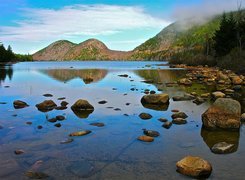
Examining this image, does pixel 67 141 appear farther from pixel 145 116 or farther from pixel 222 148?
pixel 222 148

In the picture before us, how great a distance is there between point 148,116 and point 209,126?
3964 mm

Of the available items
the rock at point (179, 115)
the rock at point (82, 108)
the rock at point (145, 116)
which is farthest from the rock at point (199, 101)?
the rock at point (82, 108)

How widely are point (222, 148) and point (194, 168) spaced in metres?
3.21

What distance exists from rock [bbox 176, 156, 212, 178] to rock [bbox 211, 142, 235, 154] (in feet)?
8.02

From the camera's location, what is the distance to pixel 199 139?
14227 mm

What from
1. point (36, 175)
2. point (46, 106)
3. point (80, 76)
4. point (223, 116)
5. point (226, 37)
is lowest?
point (80, 76)

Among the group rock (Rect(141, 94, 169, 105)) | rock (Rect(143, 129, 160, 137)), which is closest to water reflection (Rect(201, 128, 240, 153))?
rock (Rect(143, 129, 160, 137))

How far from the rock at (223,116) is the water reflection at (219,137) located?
51 centimetres

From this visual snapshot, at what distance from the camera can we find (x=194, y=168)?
993cm

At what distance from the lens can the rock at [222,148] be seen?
40.8ft

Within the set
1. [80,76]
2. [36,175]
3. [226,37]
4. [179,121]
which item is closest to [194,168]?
[36,175]

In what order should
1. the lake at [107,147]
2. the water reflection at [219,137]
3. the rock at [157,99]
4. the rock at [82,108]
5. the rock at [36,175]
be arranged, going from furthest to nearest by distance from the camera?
1. the rock at [157,99]
2. the rock at [82,108]
3. the water reflection at [219,137]
4. the lake at [107,147]
5. the rock at [36,175]

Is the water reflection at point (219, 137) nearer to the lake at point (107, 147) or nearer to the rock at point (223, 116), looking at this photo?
the lake at point (107, 147)

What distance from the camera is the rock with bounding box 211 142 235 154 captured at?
12.4 m
